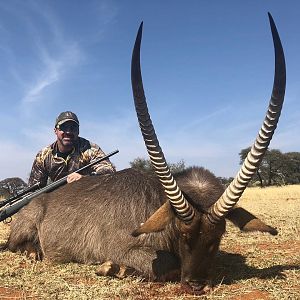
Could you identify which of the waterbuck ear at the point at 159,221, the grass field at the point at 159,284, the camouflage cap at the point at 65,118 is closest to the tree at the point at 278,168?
the camouflage cap at the point at 65,118

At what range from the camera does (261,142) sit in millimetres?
4078

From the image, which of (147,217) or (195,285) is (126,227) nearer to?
(147,217)

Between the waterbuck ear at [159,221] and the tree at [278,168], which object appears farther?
the tree at [278,168]

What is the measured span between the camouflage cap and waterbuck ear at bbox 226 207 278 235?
4.29 m

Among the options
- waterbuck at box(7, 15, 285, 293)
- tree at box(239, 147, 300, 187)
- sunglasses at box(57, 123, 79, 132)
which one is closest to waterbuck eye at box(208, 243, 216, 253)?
waterbuck at box(7, 15, 285, 293)

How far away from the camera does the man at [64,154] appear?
8133 millimetres

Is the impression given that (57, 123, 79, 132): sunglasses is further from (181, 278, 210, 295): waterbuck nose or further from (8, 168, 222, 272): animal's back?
(181, 278, 210, 295): waterbuck nose

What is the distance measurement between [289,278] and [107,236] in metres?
2.05

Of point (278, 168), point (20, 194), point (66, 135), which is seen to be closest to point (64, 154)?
point (66, 135)

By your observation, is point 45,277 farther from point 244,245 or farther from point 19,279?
point 244,245

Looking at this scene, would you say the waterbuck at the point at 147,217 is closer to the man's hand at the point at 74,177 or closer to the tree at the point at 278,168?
the man's hand at the point at 74,177

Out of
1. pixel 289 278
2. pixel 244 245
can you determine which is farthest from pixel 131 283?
pixel 244 245

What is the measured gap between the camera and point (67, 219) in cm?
612

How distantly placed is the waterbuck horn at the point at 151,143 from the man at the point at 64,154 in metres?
3.83
